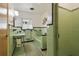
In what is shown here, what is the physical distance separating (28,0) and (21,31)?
1.08ft

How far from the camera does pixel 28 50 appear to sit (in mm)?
1042

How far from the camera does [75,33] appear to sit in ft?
3.32

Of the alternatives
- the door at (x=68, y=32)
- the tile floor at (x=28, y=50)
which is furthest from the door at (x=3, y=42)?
the door at (x=68, y=32)

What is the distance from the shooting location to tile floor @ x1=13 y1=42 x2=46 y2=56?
1.02 m

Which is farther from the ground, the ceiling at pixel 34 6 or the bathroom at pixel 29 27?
the ceiling at pixel 34 6

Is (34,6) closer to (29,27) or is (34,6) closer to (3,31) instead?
(29,27)

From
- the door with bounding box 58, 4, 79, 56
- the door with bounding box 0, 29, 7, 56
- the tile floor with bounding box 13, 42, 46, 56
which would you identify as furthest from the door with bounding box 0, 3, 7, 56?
the door with bounding box 58, 4, 79, 56

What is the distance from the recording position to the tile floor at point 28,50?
102 centimetres

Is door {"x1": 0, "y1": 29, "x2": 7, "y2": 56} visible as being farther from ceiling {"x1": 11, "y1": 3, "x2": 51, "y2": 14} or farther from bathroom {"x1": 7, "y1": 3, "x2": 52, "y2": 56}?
ceiling {"x1": 11, "y1": 3, "x2": 51, "y2": 14}

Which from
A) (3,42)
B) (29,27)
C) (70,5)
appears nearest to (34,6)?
(29,27)

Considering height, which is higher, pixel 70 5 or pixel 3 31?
pixel 70 5

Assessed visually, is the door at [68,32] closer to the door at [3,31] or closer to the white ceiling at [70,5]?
the white ceiling at [70,5]

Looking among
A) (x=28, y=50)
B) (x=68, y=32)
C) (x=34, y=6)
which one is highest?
(x=34, y=6)

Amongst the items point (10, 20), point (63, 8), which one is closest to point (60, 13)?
point (63, 8)
